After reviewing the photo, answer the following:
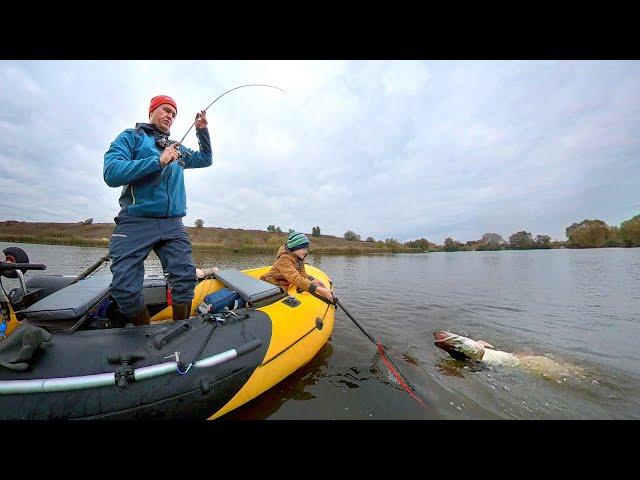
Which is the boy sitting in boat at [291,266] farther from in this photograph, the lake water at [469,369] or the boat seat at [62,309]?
→ the boat seat at [62,309]

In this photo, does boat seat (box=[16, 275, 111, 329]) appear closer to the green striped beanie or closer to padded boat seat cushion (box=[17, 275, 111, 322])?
padded boat seat cushion (box=[17, 275, 111, 322])

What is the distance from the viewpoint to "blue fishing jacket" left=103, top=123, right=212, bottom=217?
2.51 meters

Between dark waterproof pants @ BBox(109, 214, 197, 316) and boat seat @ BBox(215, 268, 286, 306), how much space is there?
0.88 meters

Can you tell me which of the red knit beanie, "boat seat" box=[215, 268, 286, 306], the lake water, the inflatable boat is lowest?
the lake water

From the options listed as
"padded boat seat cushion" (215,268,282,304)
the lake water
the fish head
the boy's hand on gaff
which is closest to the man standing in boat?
"padded boat seat cushion" (215,268,282,304)

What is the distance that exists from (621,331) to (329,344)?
7686 mm

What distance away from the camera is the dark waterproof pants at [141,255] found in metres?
2.68

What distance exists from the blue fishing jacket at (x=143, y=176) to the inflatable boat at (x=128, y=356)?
1.28 metres

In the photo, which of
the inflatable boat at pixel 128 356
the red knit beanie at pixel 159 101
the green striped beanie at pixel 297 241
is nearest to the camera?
A: the inflatable boat at pixel 128 356

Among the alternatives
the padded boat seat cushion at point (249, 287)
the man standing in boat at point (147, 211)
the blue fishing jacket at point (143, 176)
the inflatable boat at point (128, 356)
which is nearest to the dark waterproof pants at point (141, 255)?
the man standing in boat at point (147, 211)

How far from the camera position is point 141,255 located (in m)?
2.77
